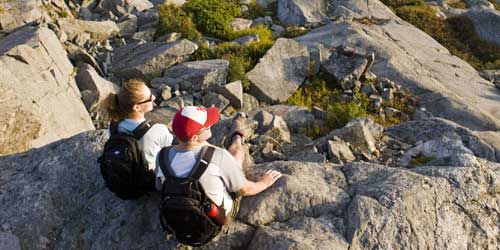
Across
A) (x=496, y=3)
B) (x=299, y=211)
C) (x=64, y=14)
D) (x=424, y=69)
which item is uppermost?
(x=299, y=211)

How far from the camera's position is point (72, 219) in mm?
6930

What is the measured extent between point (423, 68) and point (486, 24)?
11809mm

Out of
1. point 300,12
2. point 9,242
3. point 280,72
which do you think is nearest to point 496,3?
point 300,12

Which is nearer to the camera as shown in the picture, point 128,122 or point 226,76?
point 128,122

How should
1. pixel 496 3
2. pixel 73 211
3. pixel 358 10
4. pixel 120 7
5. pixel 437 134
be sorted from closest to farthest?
pixel 73 211 → pixel 437 134 → pixel 120 7 → pixel 358 10 → pixel 496 3

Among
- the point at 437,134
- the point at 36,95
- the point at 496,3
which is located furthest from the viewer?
the point at 496,3

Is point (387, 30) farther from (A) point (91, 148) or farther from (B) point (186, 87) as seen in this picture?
(A) point (91, 148)

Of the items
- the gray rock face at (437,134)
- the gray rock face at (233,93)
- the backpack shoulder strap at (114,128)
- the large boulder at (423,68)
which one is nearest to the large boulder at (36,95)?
the gray rock face at (233,93)

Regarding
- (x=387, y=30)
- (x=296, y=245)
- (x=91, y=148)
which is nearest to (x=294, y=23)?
(x=387, y=30)

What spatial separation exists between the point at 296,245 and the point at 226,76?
441 inches

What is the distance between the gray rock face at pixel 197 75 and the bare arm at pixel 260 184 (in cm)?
958

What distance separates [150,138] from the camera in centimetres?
665

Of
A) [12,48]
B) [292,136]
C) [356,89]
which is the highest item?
[12,48]

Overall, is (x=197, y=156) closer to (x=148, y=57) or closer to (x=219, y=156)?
(x=219, y=156)
